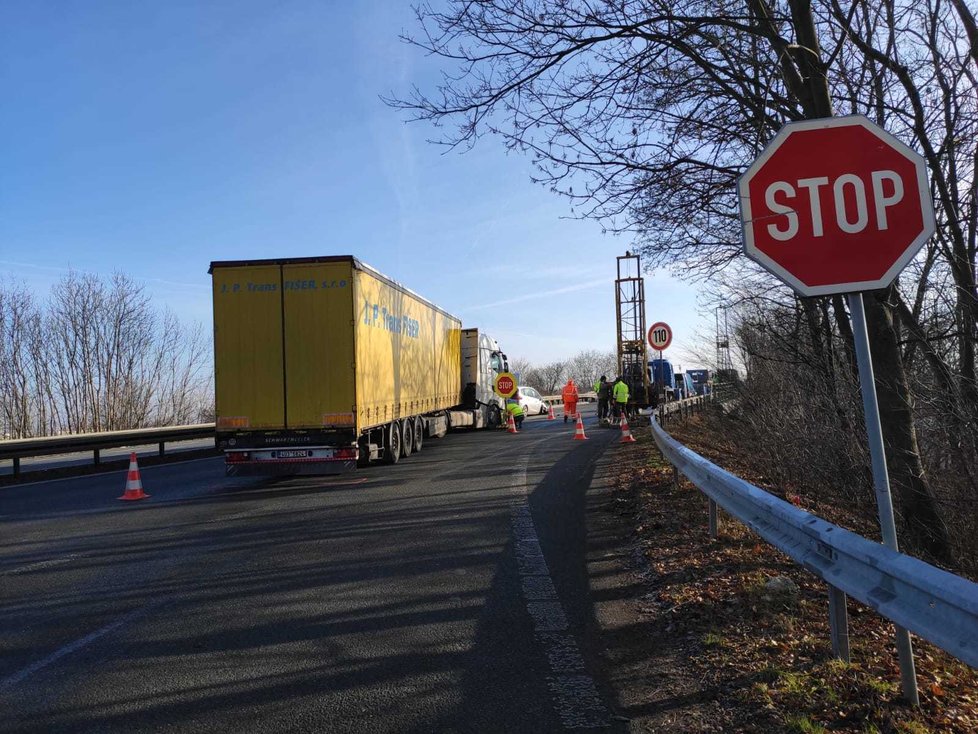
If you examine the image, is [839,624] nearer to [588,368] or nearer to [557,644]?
[557,644]

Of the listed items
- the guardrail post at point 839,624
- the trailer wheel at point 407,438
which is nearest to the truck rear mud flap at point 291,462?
the trailer wheel at point 407,438

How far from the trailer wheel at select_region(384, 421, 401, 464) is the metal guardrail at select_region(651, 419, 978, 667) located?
10314 mm

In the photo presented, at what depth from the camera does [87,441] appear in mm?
16234

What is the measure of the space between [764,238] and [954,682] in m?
2.47

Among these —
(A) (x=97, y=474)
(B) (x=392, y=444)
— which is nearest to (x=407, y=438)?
(B) (x=392, y=444)

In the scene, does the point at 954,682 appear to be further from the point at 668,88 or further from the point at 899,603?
the point at 668,88

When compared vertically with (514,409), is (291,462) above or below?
below

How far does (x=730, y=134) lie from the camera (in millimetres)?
8016

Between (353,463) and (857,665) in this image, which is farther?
(353,463)

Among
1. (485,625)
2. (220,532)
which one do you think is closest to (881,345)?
(485,625)

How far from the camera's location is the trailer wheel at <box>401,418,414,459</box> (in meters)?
15.8

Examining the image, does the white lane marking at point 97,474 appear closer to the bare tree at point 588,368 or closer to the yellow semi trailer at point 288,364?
the yellow semi trailer at point 288,364

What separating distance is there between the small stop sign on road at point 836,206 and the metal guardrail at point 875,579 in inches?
48.5

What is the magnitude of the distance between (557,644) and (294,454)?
8.09 metres
